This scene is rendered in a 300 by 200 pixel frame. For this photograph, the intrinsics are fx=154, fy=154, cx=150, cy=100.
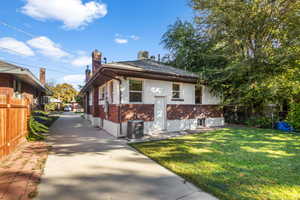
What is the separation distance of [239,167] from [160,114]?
5353mm

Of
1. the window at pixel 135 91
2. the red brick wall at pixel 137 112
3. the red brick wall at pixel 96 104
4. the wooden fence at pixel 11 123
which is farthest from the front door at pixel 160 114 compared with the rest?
the wooden fence at pixel 11 123

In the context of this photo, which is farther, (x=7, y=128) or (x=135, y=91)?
(x=135, y=91)

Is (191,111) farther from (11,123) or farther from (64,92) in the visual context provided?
(64,92)

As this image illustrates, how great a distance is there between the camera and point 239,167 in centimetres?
386

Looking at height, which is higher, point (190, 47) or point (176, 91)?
point (190, 47)

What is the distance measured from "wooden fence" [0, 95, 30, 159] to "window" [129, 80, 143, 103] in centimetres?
444

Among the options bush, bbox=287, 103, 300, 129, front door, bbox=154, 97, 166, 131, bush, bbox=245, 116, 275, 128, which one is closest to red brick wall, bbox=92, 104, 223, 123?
front door, bbox=154, 97, 166, 131

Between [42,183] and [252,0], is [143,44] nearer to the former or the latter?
[252,0]

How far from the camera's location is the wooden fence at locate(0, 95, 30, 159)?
413 cm

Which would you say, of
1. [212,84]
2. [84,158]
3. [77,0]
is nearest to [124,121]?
[84,158]

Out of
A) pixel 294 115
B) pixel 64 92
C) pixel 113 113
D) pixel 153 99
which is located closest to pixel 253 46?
pixel 294 115

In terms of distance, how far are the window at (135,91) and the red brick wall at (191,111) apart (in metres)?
1.96

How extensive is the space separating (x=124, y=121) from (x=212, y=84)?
6.85m

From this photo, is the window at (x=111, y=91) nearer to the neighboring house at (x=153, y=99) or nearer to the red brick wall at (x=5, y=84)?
the neighboring house at (x=153, y=99)
